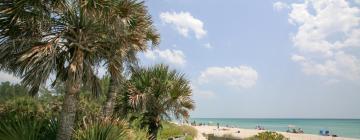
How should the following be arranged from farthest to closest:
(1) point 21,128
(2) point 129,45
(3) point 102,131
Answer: (2) point 129,45 → (3) point 102,131 → (1) point 21,128

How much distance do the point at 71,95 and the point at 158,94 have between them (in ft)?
17.5

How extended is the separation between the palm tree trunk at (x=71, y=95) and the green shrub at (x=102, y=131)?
0.95 ft

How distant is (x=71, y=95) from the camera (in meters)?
8.46

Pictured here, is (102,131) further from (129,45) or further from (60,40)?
(129,45)

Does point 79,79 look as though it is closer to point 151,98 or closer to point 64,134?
point 64,134

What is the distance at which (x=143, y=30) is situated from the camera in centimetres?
1161

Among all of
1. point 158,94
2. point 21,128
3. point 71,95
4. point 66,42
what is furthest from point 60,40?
point 158,94

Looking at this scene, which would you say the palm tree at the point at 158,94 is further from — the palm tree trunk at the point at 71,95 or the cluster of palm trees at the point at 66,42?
the palm tree trunk at the point at 71,95

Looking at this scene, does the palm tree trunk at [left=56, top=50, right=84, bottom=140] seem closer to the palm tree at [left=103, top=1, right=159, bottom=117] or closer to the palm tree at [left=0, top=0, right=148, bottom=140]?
the palm tree at [left=0, top=0, right=148, bottom=140]

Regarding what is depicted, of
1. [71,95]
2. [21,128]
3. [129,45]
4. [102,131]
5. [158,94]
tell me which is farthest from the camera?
[158,94]

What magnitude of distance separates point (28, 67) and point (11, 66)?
2.58 feet

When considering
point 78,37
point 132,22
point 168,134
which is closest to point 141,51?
point 132,22

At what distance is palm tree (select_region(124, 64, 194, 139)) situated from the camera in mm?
13422

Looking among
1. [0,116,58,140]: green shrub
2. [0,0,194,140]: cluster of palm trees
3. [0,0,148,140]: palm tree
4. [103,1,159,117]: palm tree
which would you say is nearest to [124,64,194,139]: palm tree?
[103,1,159,117]: palm tree
